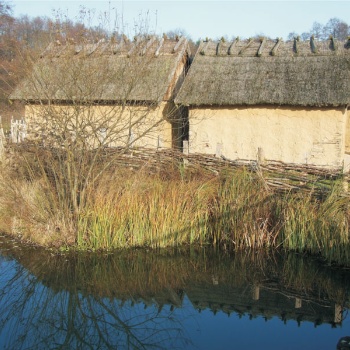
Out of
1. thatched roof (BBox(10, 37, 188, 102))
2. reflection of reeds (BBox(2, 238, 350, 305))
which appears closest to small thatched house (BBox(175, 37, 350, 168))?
thatched roof (BBox(10, 37, 188, 102))

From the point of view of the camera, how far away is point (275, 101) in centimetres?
1244

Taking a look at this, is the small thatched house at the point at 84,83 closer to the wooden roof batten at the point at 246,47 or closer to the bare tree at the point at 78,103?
the bare tree at the point at 78,103

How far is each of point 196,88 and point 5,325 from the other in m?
9.21

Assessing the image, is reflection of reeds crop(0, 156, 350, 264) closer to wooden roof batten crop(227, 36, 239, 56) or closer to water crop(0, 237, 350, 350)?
water crop(0, 237, 350, 350)

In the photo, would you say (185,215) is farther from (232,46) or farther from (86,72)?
(232,46)

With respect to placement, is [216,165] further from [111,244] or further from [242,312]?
[242,312]

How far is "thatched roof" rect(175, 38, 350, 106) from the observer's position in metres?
12.4

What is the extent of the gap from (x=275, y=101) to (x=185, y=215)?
18.2 feet

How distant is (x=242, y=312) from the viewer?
20.4 feet

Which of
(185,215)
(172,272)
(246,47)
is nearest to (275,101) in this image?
(246,47)

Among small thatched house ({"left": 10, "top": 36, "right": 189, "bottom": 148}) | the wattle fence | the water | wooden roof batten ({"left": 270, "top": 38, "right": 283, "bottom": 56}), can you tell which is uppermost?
wooden roof batten ({"left": 270, "top": 38, "right": 283, "bottom": 56})

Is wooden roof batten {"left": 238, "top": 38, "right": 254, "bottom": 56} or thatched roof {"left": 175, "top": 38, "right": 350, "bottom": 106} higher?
wooden roof batten {"left": 238, "top": 38, "right": 254, "bottom": 56}

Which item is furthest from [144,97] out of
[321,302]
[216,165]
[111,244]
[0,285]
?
[321,302]

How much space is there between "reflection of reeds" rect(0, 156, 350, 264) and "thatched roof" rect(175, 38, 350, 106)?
449cm
